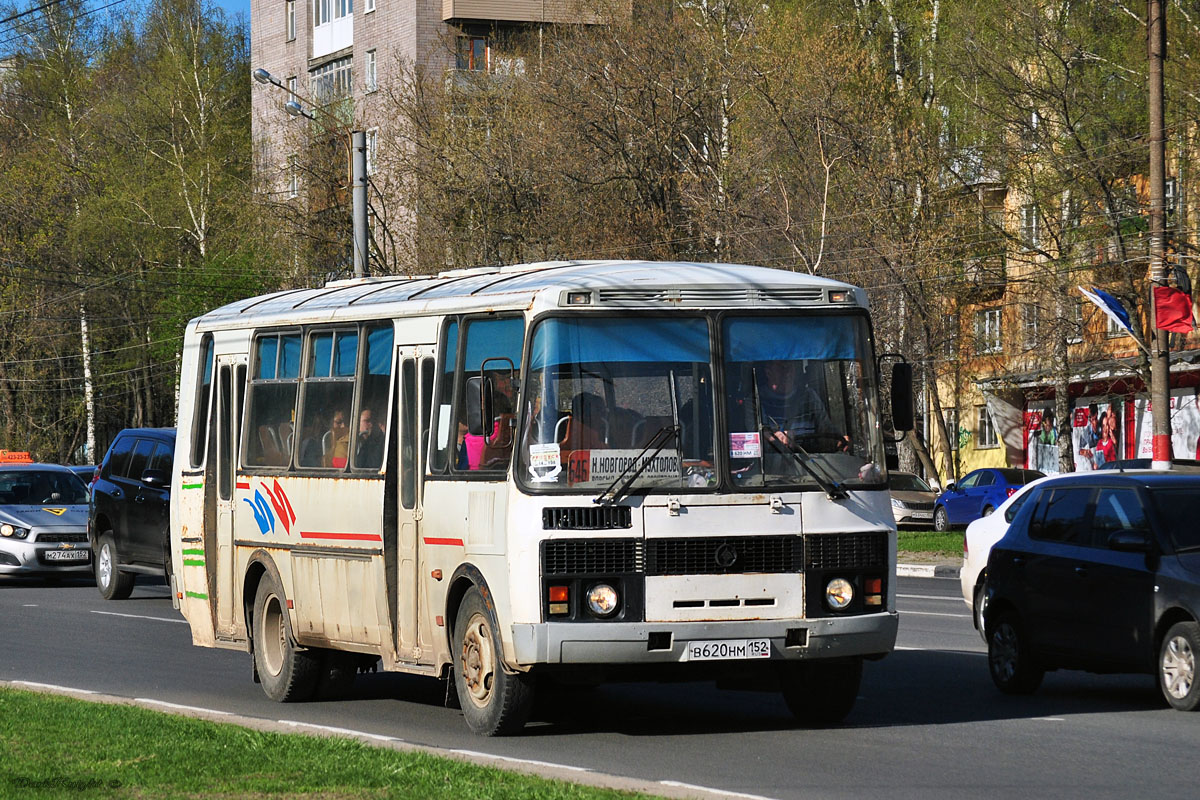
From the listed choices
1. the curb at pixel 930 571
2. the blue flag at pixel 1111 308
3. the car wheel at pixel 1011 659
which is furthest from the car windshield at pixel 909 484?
the car wheel at pixel 1011 659

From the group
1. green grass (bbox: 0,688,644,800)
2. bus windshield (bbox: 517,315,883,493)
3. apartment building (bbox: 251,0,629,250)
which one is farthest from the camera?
apartment building (bbox: 251,0,629,250)

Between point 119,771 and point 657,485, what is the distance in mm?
3330

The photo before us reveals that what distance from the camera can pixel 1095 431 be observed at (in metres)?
50.7

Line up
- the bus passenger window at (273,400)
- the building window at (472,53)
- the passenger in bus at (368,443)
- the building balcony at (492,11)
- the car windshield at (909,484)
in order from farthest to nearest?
the building balcony at (492,11) → the building window at (472,53) → the car windshield at (909,484) → the bus passenger window at (273,400) → the passenger in bus at (368,443)

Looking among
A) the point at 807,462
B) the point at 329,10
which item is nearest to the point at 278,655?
the point at 807,462

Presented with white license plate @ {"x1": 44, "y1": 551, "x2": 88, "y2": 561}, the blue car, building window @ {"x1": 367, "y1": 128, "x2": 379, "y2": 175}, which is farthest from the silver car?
building window @ {"x1": 367, "y1": 128, "x2": 379, "y2": 175}

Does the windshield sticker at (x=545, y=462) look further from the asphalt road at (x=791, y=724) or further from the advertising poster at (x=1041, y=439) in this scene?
the advertising poster at (x=1041, y=439)

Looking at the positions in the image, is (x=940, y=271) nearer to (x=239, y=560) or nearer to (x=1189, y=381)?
(x=1189, y=381)

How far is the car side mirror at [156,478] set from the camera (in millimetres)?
23547

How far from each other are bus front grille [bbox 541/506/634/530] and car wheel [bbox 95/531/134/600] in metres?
14.8

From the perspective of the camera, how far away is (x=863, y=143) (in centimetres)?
4181

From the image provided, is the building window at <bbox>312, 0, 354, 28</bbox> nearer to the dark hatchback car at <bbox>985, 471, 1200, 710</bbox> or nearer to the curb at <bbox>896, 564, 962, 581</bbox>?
the curb at <bbox>896, 564, 962, 581</bbox>

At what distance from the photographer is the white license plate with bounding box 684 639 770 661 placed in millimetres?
11141

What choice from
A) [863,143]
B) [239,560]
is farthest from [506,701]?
[863,143]
